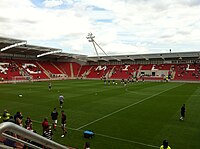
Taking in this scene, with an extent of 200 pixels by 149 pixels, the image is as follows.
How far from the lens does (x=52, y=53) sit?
65438 millimetres

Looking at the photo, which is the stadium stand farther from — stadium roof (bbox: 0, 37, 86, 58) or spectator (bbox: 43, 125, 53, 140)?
spectator (bbox: 43, 125, 53, 140)

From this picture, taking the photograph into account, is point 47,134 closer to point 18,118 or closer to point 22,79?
point 18,118

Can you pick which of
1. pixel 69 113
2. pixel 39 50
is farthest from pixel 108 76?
pixel 69 113

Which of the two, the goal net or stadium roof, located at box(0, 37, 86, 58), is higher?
stadium roof, located at box(0, 37, 86, 58)

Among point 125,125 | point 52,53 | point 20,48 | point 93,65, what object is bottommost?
point 125,125

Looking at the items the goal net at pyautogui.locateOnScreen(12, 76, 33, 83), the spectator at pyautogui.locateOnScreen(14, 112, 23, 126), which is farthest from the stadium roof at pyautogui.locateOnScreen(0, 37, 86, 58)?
the spectator at pyautogui.locateOnScreen(14, 112, 23, 126)

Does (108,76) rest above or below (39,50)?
below

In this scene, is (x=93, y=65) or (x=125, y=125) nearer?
(x=125, y=125)

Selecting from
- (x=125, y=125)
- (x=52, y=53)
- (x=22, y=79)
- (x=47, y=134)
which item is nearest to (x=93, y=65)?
(x=52, y=53)

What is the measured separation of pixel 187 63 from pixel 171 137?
2533 inches

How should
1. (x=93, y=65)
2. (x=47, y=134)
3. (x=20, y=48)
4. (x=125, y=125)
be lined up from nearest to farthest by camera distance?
(x=47, y=134) → (x=125, y=125) → (x=20, y=48) → (x=93, y=65)

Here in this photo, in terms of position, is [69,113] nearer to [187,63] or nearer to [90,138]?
[90,138]

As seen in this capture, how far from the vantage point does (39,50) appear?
5956cm

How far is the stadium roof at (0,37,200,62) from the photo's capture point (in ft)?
163
